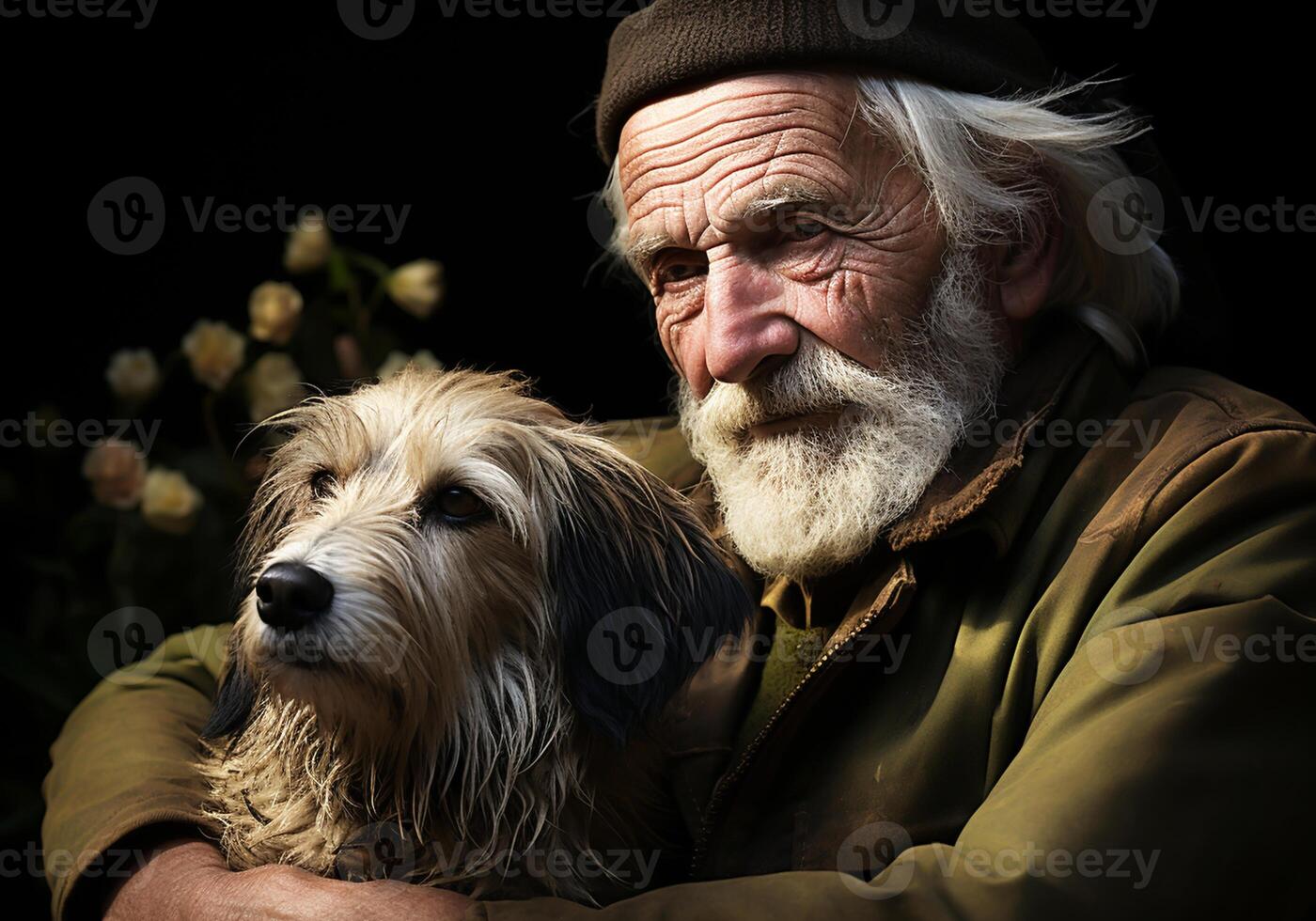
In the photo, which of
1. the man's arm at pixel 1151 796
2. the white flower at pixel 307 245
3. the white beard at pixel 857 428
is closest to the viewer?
the man's arm at pixel 1151 796

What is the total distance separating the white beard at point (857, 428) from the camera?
198cm

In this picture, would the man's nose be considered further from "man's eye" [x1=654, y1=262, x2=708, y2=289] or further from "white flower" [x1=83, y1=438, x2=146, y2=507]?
"white flower" [x1=83, y1=438, x2=146, y2=507]

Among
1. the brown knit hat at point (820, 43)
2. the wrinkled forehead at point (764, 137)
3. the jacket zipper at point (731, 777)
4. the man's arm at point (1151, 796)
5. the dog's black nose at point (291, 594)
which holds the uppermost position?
the brown knit hat at point (820, 43)

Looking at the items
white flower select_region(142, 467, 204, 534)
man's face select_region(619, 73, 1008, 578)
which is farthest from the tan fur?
white flower select_region(142, 467, 204, 534)

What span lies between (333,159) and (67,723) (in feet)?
5.76

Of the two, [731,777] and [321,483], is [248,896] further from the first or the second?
[731,777]

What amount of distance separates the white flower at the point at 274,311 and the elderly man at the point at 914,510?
0.81 metres

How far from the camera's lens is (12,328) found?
325 cm

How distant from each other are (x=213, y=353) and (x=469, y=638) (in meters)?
1.39

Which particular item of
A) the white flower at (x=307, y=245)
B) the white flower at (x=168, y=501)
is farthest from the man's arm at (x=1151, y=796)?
the white flower at (x=307, y=245)

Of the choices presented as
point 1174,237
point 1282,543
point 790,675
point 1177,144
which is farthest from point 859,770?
point 1177,144

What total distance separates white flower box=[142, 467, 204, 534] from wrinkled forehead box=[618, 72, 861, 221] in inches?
50.2

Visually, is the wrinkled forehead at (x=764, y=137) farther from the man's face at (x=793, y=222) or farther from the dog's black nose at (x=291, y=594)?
the dog's black nose at (x=291, y=594)

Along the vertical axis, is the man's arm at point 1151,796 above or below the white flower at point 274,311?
below
